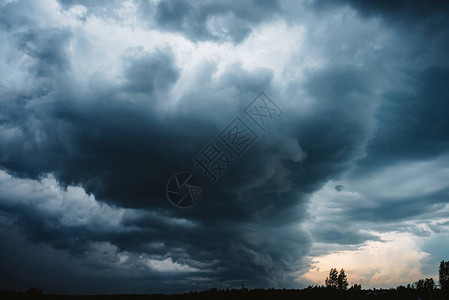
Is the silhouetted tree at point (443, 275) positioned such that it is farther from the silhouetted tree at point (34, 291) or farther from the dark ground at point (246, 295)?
the silhouetted tree at point (34, 291)

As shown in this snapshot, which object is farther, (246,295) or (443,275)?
(443,275)

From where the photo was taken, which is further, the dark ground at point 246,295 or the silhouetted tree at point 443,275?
the silhouetted tree at point 443,275

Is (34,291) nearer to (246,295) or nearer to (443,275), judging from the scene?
(246,295)

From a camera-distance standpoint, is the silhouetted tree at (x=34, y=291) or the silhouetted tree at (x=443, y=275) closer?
the silhouetted tree at (x=34, y=291)

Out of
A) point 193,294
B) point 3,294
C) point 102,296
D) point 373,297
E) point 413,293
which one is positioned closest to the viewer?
point 3,294

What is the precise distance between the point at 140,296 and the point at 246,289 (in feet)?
137

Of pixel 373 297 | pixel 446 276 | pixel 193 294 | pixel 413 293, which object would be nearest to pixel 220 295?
pixel 193 294

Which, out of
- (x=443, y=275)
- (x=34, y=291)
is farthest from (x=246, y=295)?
(x=443, y=275)

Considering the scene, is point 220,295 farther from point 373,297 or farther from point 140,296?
point 373,297

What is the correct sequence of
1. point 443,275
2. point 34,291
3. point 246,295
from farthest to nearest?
point 443,275
point 246,295
point 34,291

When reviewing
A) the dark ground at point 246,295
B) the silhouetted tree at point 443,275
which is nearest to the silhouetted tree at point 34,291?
the dark ground at point 246,295

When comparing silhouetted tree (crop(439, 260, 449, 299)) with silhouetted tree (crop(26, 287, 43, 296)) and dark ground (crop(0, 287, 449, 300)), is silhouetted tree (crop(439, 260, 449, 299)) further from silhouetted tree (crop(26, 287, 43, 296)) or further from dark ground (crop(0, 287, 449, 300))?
silhouetted tree (crop(26, 287, 43, 296))

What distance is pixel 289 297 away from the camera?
4838 inches

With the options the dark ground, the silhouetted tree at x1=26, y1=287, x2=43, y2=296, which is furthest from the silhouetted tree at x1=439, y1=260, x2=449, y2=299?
the silhouetted tree at x1=26, y1=287, x2=43, y2=296
